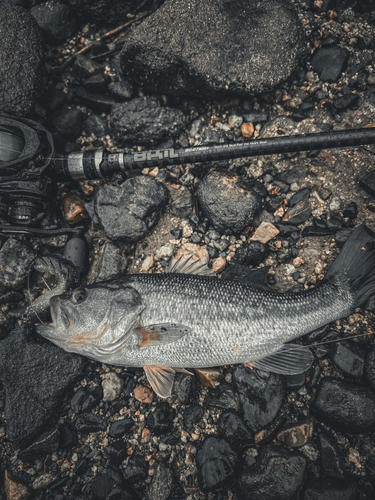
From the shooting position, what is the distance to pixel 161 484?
3348mm

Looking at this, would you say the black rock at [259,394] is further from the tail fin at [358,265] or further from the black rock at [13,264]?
the black rock at [13,264]

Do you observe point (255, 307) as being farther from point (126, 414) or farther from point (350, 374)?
point (126, 414)

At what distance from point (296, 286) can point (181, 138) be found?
262cm

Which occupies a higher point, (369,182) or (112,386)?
(369,182)

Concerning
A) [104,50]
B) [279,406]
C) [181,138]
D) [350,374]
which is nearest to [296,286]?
[350,374]

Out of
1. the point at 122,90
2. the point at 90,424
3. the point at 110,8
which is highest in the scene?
the point at 110,8

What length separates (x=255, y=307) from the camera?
317 cm

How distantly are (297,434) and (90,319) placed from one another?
2654 mm

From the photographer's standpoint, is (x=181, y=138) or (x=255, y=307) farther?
(x=181, y=138)

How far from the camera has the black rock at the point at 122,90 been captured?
168 inches

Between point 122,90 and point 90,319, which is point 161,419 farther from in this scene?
point 122,90

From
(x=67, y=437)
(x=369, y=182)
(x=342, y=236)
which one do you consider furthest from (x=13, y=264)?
(x=369, y=182)

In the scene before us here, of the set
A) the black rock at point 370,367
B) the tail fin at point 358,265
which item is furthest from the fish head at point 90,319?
the black rock at point 370,367

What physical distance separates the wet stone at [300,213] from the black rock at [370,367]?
1.74 m
